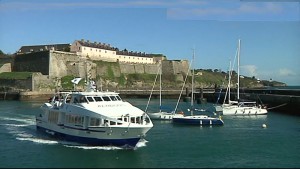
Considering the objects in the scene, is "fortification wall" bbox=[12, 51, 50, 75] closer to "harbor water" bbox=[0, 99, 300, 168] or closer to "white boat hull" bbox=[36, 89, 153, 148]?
"harbor water" bbox=[0, 99, 300, 168]

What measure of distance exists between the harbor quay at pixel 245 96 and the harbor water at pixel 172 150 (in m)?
17.8

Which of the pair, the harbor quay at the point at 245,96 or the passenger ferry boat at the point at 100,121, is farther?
the harbor quay at the point at 245,96

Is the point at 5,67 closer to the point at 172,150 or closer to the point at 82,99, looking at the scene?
the point at 82,99

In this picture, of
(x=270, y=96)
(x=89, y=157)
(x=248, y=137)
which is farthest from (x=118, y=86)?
(x=89, y=157)

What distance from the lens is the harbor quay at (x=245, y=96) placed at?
52.2 m

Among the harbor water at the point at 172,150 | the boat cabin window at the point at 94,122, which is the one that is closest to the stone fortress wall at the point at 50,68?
the harbor water at the point at 172,150

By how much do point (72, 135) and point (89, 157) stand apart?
4064 millimetres

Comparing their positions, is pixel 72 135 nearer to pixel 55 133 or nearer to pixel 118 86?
pixel 55 133

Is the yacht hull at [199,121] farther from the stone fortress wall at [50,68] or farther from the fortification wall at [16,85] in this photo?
the fortification wall at [16,85]

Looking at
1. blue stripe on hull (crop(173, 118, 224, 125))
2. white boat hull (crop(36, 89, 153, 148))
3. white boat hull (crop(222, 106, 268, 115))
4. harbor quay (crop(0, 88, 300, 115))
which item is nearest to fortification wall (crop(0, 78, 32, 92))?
harbor quay (crop(0, 88, 300, 115))

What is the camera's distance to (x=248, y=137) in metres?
30.2

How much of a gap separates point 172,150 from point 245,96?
45315mm

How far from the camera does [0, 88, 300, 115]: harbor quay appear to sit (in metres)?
52.2

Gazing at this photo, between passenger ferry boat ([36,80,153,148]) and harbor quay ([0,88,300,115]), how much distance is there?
31657 millimetres
